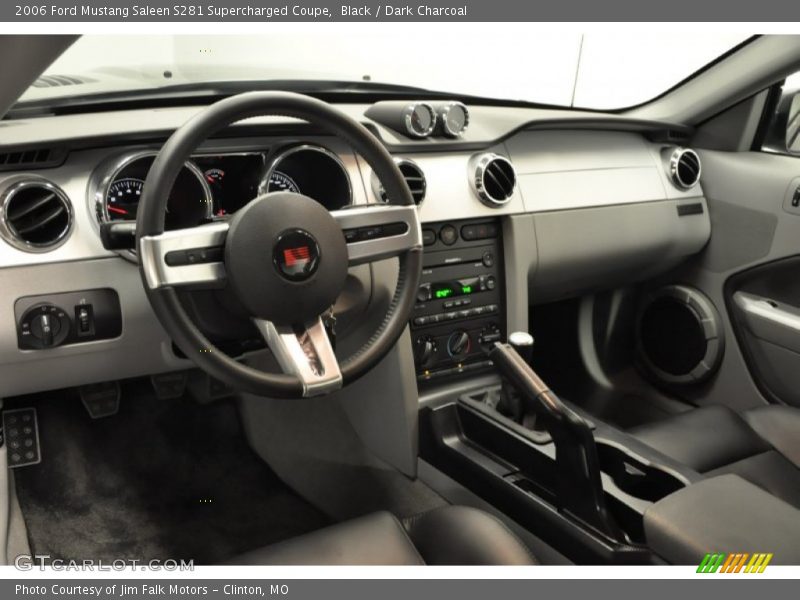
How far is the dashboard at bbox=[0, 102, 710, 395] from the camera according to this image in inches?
56.5

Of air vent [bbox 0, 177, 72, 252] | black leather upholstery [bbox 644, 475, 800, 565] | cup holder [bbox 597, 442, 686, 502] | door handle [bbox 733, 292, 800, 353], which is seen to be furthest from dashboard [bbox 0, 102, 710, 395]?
black leather upholstery [bbox 644, 475, 800, 565]

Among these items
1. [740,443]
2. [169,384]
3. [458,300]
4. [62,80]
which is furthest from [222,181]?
[740,443]

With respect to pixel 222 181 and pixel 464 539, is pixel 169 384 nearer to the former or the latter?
pixel 222 181

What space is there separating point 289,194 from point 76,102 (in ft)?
2.28

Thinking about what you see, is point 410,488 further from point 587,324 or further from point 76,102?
point 76,102

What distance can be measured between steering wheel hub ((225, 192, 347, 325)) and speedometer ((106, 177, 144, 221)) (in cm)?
35

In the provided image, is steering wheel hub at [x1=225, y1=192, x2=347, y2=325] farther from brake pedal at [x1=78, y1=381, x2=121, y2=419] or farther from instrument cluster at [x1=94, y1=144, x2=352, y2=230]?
brake pedal at [x1=78, y1=381, x2=121, y2=419]

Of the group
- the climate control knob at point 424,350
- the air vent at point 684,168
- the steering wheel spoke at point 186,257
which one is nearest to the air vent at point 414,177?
the climate control knob at point 424,350

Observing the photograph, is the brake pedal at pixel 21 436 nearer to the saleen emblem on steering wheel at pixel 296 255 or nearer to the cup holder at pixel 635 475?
the saleen emblem on steering wheel at pixel 296 255

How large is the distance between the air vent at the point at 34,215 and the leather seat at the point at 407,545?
710 mm

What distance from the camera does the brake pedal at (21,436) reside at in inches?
72.9

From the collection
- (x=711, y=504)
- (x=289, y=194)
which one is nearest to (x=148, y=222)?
(x=289, y=194)

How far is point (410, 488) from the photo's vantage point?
2.07 meters

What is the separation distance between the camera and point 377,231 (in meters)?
1.41
